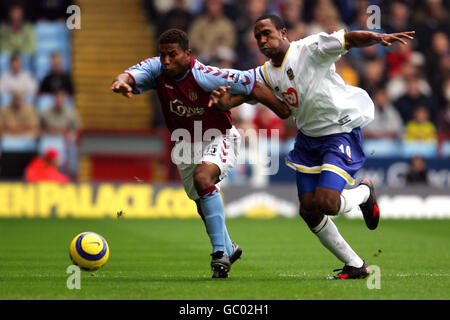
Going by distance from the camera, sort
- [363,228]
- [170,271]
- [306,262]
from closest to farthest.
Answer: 1. [170,271]
2. [306,262]
3. [363,228]

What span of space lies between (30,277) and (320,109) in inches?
124

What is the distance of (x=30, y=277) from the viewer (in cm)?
824

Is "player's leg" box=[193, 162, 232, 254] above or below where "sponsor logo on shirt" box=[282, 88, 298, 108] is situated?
below

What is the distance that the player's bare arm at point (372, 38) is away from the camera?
7656mm

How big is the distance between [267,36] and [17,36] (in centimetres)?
1447

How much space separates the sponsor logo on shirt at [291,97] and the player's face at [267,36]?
39 cm

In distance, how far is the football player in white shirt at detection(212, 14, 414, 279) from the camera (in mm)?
8180

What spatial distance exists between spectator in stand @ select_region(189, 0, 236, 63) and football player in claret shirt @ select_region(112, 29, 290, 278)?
39.1ft

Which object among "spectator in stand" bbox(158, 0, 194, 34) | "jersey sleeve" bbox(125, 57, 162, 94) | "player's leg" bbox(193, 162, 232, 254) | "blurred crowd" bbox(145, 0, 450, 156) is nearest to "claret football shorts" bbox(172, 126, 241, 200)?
"player's leg" bbox(193, 162, 232, 254)

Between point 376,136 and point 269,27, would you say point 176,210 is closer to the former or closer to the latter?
point 376,136

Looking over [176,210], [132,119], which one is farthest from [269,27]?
[132,119]

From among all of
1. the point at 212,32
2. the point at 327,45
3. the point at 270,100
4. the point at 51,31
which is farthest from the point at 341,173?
the point at 51,31

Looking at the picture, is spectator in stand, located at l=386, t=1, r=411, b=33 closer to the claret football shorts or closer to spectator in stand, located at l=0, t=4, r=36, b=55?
spectator in stand, located at l=0, t=4, r=36, b=55

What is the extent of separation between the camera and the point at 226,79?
8477 millimetres
